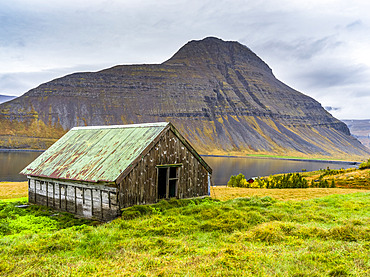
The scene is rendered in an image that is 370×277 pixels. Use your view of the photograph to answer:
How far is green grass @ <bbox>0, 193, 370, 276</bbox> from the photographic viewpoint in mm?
7418

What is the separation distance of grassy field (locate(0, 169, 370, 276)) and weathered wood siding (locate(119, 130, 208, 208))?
732 mm

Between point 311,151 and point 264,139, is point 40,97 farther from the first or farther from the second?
point 311,151

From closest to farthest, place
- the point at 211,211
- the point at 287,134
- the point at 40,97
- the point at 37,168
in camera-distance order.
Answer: the point at 211,211, the point at 37,168, the point at 40,97, the point at 287,134

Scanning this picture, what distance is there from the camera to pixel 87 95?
552 feet

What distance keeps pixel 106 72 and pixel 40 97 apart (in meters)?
41.9

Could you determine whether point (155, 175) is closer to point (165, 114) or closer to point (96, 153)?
point (96, 153)

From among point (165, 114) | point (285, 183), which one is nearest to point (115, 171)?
point (285, 183)

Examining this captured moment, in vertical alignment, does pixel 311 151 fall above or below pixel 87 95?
below

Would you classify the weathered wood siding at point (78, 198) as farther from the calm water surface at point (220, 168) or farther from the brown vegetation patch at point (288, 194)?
the calm water surface at point (220, 168)

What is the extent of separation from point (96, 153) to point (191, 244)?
9.18m

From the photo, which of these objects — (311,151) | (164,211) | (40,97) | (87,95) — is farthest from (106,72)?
(164,211)

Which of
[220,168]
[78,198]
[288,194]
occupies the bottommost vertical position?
[220,168]

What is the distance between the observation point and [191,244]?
378 inches

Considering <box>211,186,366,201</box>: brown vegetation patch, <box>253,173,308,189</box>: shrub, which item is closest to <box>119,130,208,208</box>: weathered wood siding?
<box>211,186,366,201</box>: brown vegetation patch
